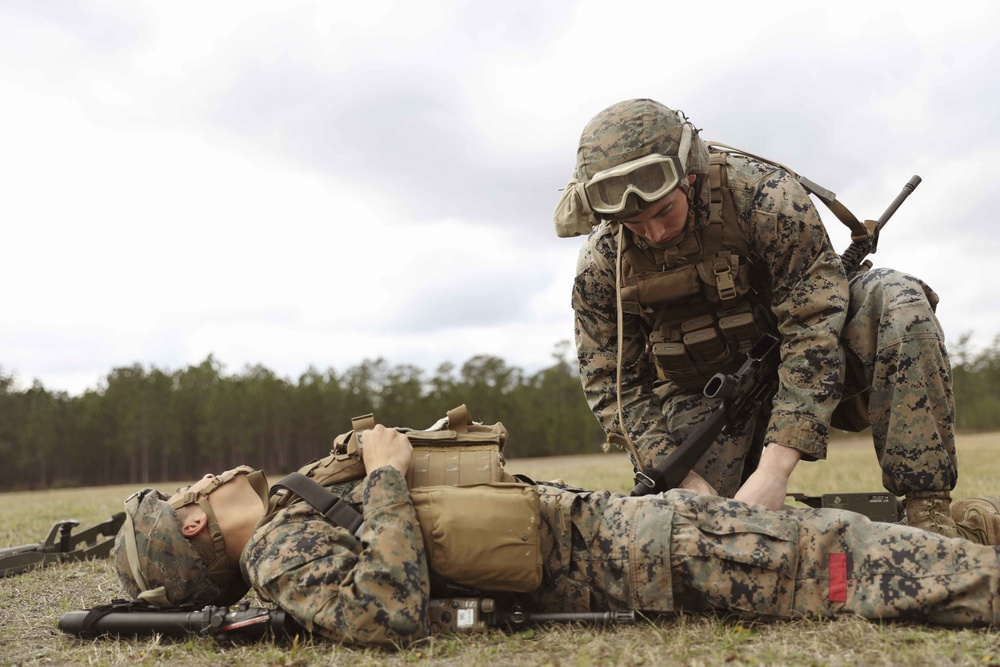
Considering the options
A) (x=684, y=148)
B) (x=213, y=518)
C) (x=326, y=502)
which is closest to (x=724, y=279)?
(x=684, y=148)

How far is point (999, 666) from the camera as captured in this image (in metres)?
2.69

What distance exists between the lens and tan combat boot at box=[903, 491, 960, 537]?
14.5 ft

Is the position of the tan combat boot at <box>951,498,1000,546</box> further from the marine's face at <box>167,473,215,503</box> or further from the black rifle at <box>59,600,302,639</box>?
the marine's face at <box>167,473,215,503</box>

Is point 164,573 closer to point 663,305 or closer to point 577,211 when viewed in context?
point 577,211

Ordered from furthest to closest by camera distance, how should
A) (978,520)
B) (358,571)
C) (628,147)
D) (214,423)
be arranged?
(214,423)
(978,520)
(628,147)
(358,571)

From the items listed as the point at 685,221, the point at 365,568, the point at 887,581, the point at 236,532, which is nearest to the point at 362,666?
the point at 365,568

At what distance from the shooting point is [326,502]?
370cm

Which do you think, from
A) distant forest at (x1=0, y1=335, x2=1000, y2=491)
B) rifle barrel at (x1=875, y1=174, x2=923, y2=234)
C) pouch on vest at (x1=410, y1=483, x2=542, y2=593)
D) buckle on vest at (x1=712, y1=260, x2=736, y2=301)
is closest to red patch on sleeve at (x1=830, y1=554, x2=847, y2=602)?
pouch on vest at (x1=410, y1=483, x2=542, y2=593)

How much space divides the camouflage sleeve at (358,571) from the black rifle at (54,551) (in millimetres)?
3246

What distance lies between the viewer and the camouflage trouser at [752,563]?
3.19 metres

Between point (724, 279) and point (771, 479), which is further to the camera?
point (724, 279)

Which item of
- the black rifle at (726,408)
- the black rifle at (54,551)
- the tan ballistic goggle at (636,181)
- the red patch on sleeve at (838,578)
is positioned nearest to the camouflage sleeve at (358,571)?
the black rifle at (726,408)

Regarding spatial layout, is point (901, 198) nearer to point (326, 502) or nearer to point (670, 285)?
point (670, 285)

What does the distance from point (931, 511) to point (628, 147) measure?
2.50 metres
